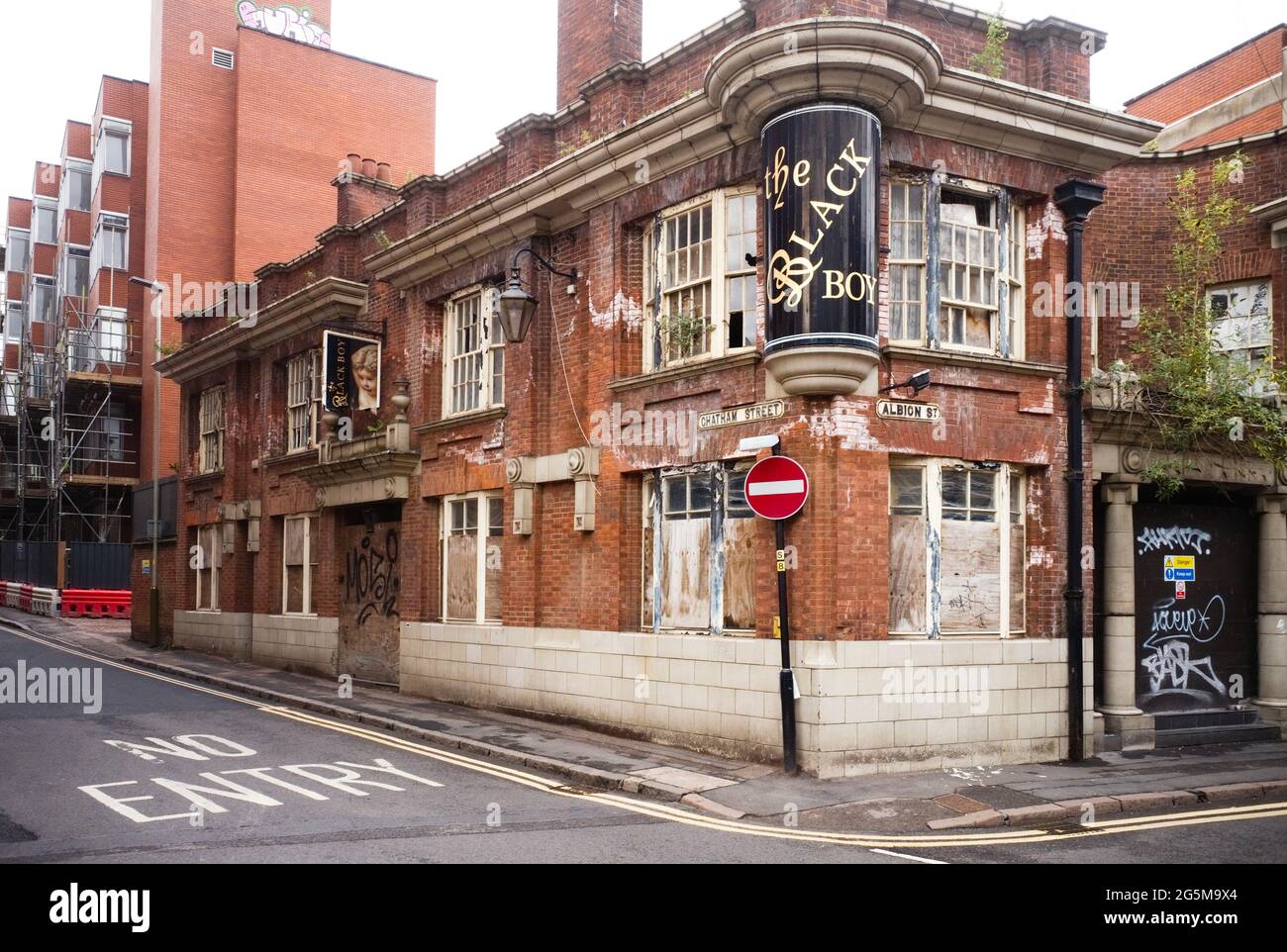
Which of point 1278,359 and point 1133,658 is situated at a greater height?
point 1278,359

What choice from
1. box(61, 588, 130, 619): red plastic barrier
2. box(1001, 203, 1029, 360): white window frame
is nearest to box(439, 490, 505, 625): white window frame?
box(1001, 203, 1029, 360): white window frame

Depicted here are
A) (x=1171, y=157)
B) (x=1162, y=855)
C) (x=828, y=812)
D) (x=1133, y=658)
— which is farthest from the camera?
(x=1171, y=157)

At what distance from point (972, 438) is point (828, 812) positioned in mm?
4826

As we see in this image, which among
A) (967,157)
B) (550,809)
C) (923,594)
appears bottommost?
(550,809)

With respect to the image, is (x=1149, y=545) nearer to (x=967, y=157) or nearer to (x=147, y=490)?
(x=967, y=157)

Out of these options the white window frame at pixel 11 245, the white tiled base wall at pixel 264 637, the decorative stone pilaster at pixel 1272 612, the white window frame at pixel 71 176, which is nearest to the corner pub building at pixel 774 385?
the decorative stone pilaster at pixel 1272 612

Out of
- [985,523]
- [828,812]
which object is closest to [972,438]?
[985,523]

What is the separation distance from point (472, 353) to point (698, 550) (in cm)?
621

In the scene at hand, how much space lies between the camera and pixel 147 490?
29.3 metres

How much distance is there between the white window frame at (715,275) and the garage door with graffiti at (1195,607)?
6139mm

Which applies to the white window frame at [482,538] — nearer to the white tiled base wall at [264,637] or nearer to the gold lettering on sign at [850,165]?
the white tiled base wall at [264,637]

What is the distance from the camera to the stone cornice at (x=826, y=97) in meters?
11.3

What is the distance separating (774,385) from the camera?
12.2 metres

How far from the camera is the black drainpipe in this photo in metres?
13.0
